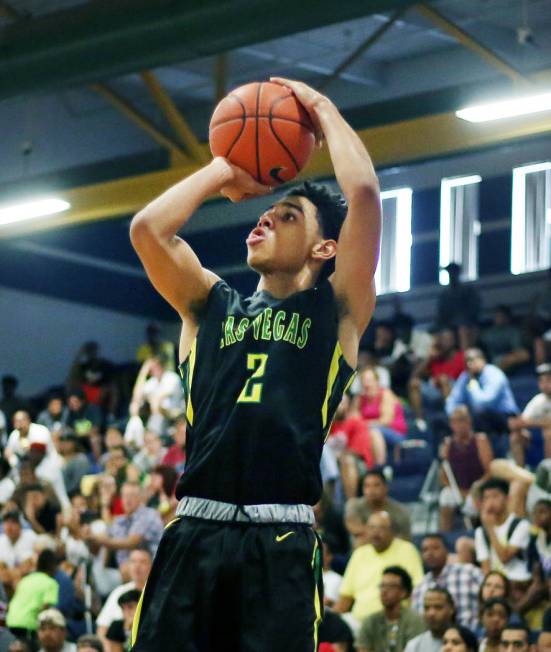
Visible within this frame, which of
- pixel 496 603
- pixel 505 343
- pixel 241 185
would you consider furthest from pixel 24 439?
pixel 241 185

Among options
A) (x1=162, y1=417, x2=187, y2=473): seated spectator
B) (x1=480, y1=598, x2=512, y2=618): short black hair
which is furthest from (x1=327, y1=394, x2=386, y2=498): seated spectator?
(x1=480, y1=598, x2=512, y2=618): short black hair

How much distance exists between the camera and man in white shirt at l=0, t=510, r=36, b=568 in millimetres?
12445

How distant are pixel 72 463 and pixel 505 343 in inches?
196

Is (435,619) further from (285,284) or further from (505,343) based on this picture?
(505,343)

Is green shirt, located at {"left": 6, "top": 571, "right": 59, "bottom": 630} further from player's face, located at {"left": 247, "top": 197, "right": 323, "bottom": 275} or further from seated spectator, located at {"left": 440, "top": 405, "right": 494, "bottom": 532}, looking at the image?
player's face, located at {"left": 247, "top": 197, "right": 323, "bottom": 275}

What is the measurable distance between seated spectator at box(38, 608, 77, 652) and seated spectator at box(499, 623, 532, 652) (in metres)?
3.40

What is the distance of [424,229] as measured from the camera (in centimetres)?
2042

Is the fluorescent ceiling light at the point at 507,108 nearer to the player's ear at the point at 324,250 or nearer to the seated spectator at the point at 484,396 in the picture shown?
the seated spectator at the point at 484,396

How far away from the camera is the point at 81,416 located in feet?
59.3

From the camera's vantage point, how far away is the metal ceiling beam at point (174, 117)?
13.4 m

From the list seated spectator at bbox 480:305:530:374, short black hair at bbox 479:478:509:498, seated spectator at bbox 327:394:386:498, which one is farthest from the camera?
seated spectator at bbox 480:305:530:374

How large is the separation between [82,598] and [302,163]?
8.24 meters

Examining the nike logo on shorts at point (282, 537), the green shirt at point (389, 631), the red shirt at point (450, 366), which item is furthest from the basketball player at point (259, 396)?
the red shirt at point (450, 366)

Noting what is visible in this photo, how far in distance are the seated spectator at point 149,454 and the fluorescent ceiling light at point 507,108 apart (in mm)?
4636
